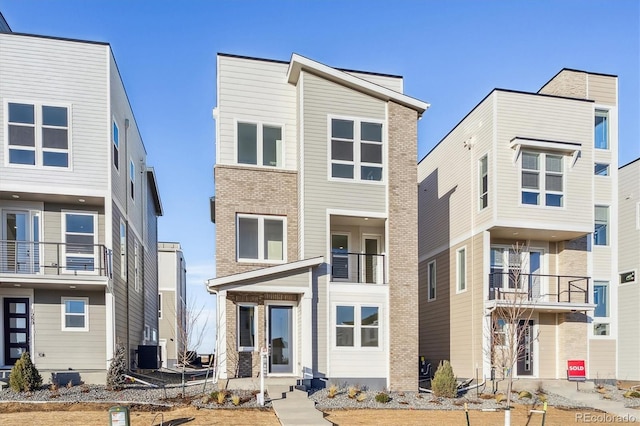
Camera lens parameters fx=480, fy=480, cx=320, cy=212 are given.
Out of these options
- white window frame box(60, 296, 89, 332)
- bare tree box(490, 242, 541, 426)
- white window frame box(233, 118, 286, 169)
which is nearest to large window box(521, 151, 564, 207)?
bare tree box(490, 242, 541, 426)

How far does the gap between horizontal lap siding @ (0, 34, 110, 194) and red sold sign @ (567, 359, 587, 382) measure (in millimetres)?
17658

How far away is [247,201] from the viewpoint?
52.1ft

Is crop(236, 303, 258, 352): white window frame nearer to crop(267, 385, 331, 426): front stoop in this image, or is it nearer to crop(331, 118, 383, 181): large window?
crop(267, 385, 331, 426): front stoop

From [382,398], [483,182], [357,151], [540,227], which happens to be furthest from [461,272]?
[382,398]

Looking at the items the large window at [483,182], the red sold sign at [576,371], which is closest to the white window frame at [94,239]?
the large window at [483,182]

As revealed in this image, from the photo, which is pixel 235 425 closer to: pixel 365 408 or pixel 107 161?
pixel 365 408

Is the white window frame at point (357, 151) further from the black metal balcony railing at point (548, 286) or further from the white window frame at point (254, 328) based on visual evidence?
the black metal balcony railing at point (548, 286)

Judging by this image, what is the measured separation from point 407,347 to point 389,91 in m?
8.50

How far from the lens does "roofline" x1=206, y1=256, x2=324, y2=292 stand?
14336 mm

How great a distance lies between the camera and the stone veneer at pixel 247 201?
1548 centimetres

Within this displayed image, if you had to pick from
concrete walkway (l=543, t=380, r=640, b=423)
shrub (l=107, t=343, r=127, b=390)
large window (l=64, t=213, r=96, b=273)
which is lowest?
concrete walkway (l=543, t=380, r=640, b=423)

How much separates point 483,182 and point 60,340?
1586cm

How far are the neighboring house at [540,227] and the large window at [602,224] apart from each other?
42 mm

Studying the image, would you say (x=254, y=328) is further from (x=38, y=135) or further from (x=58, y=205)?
(x=38, y=135)
